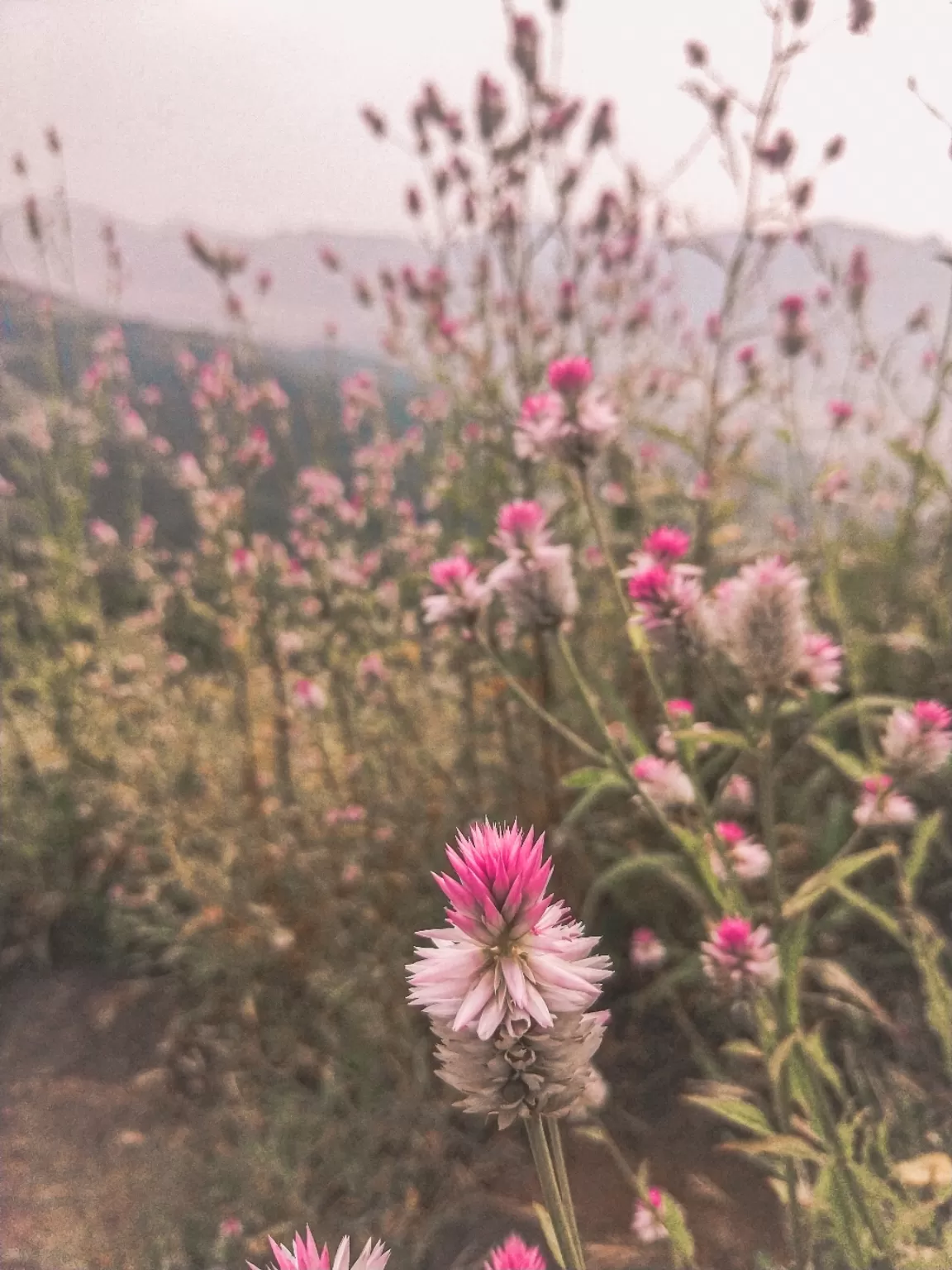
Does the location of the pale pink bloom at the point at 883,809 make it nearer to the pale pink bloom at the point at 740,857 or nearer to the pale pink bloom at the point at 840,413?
the pale pink bloom at the point at 740,857

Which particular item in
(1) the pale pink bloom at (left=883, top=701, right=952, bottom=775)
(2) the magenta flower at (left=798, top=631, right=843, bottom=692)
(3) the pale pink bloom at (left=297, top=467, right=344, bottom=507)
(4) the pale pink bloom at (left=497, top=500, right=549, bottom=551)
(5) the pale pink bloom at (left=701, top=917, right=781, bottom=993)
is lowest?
(5) the pale pink bloom at (left=701, top=917, right=781, bottom=993)

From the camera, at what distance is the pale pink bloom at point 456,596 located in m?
0.88

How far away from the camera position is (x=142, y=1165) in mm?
1412

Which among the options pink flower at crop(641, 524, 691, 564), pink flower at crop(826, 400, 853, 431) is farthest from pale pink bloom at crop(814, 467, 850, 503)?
pink flower at crop(641, 524, 691, 564)

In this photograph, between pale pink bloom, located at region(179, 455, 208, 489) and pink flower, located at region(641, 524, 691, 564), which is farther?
pale pink bloom, located at region(179, 455, 208, 489)

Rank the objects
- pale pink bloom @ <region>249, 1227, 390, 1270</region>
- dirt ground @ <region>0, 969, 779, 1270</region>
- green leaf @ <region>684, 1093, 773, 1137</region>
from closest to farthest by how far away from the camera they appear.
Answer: pale pink bloom @ <region>249, 1227, 390, 1270</region>, green leaf @ <region>684, 1093, 773, 1137</region>, dirt ground @ <region>0, 969, 779, 1270</region>

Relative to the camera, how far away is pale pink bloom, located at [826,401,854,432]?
1488 millimetres

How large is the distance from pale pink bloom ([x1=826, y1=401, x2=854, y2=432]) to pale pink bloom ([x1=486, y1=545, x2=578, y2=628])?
87 cm

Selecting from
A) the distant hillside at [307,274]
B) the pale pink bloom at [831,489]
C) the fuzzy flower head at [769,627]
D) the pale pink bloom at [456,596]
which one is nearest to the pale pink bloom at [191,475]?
the distant hillside at [307,274]

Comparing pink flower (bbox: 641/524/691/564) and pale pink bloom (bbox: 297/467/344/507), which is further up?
pale pink bloom (bbox: 297/467/344/507)

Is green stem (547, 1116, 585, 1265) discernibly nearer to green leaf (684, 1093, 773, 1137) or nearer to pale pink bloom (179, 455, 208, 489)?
green leaf (684, 1093, 773, 1137)

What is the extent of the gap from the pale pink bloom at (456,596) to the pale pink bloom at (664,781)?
0.22 meters

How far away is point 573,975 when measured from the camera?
360 mm

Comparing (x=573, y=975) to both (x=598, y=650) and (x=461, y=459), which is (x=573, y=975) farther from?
(x=461, y=459)
